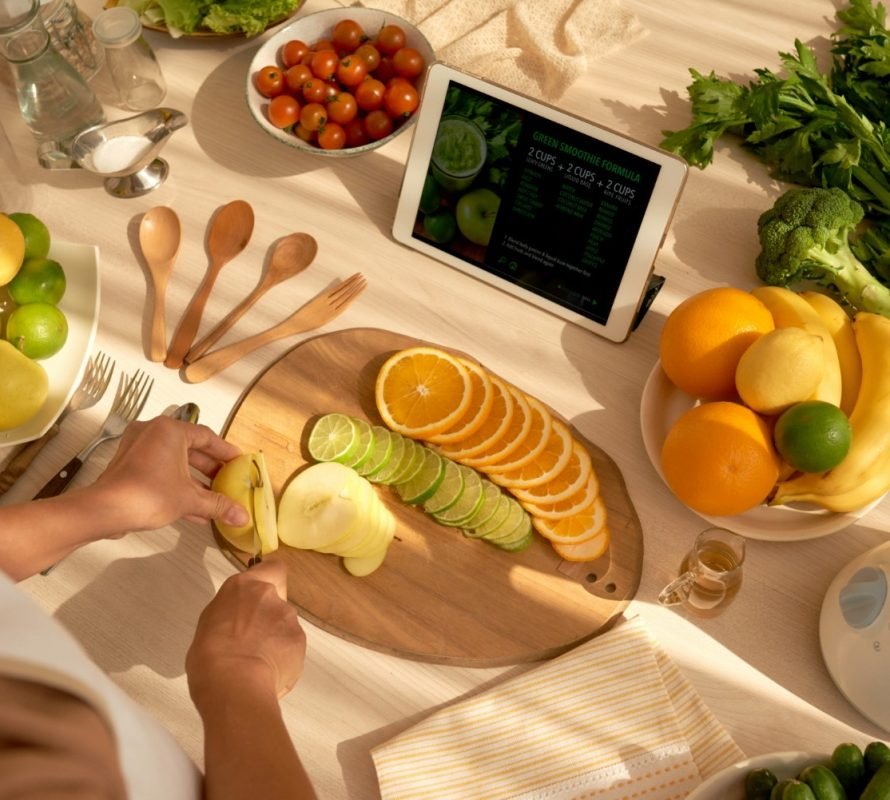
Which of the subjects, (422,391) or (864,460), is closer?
(864,460)

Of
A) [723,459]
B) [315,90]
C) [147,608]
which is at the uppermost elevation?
[315,90]

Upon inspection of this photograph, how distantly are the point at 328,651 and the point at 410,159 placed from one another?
27.8 inches

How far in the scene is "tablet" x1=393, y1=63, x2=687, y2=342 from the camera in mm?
1178

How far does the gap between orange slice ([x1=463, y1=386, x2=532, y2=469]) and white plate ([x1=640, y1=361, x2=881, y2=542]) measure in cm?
15

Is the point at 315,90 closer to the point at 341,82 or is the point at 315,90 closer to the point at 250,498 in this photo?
the point at 341,82

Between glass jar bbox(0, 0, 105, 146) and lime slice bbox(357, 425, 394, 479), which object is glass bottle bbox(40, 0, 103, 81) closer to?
glass jar bbox(0, 0, 105, 146)

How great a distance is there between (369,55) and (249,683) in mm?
1013

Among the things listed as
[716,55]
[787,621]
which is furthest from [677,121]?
[787,621]

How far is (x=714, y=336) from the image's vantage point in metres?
1.12

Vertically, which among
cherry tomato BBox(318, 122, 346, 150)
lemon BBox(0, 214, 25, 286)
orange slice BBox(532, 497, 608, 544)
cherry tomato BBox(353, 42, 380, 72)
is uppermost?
cherry tomato BBox(353, 42, 380, 72)

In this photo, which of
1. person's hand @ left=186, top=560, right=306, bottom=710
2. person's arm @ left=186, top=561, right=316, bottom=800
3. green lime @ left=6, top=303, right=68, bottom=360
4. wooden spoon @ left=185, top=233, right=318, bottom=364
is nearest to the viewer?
person's arm @ left=186, top=561, right=316, bottom=800

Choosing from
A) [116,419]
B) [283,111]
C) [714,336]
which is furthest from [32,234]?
[714,336]

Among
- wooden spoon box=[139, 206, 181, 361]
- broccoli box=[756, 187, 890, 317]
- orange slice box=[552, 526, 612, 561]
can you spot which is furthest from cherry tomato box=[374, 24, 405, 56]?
orange slice box=[552, 526, 612, 561]

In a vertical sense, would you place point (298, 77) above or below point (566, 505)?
above
